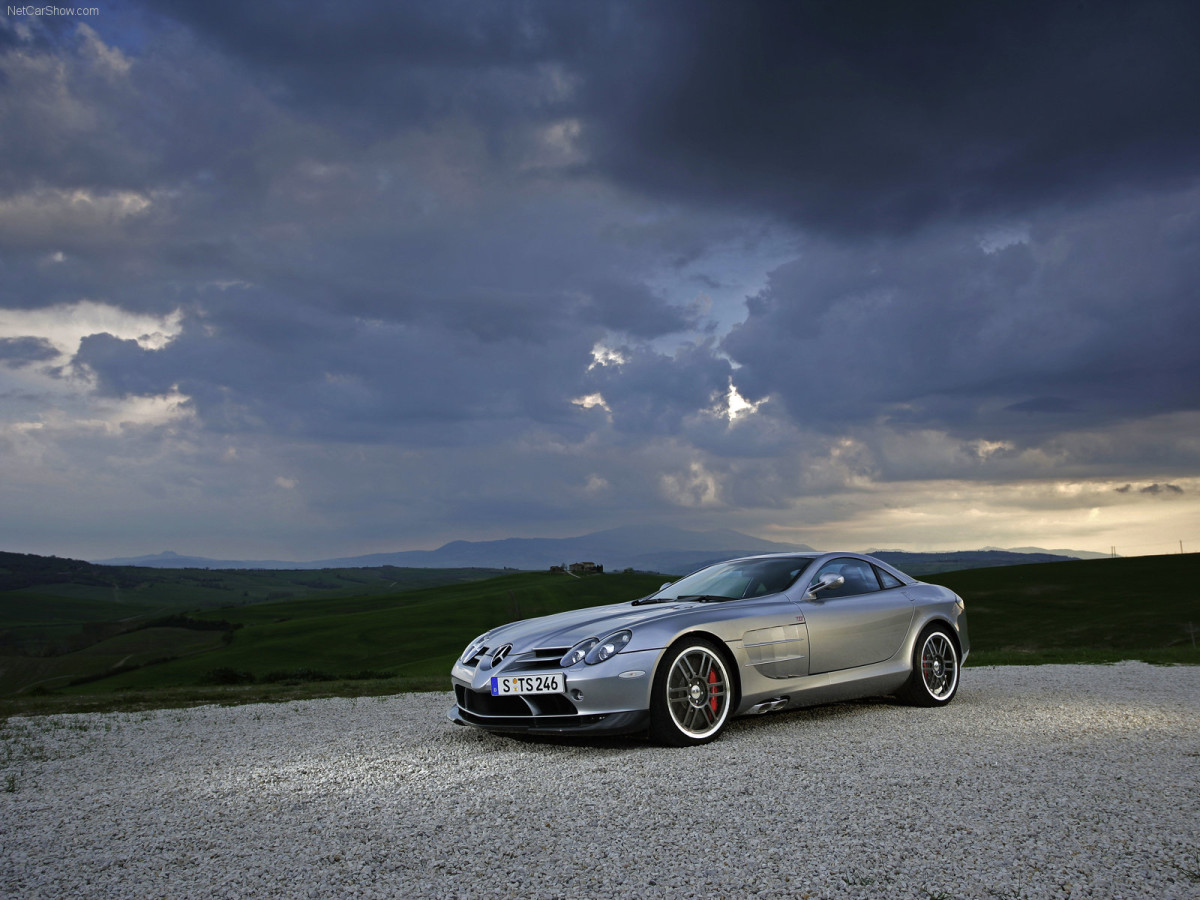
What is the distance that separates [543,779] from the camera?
5.38 metres

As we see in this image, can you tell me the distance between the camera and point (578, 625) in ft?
22.3

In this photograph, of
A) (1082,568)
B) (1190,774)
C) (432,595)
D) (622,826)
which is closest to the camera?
(622,826)

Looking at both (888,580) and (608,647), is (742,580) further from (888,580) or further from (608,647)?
(608,647)

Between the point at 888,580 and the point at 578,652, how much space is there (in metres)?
3.99

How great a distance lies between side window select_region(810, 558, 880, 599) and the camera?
7.92 meters

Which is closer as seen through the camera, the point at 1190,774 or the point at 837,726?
the point at 1190,774

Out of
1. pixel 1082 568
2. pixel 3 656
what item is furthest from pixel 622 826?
pixel 3 656

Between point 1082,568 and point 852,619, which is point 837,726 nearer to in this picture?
point 852,619

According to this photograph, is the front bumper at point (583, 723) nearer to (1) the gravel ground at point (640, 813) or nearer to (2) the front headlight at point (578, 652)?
(1) the gravel ground at point (640, 813)

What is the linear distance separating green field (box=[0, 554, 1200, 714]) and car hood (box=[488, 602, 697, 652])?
6.44 meters

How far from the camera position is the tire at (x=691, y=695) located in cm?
623

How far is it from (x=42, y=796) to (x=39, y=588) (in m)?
163

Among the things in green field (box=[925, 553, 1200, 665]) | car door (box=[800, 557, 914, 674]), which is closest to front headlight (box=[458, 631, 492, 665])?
car door (box=[800, 557, 914, 674])

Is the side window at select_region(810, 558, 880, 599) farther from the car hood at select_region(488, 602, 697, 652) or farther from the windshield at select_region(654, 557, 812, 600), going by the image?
the car hood at select_region(488, 602, 697, 652)
